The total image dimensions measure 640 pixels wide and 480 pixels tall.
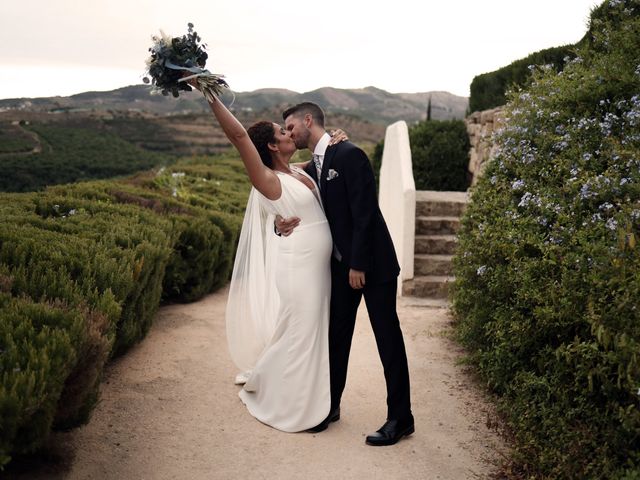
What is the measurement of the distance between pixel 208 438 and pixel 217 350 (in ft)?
5.95

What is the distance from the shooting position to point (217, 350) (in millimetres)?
5809

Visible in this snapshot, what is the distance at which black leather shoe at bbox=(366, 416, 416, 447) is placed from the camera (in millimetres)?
3996

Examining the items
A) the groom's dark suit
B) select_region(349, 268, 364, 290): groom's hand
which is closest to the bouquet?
the groom's dark suit

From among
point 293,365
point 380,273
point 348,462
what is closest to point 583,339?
point 380,273

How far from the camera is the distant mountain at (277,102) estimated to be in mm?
33031

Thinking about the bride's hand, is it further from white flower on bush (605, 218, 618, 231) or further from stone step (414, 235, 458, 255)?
stone step (414, 235, 458, 255)

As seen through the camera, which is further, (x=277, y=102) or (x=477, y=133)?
(x=277, y=102)

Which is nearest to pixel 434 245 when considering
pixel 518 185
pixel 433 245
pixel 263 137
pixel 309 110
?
pixel 433 245

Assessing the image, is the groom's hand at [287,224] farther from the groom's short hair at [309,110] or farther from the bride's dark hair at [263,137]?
the groom's short hair at [309,110]

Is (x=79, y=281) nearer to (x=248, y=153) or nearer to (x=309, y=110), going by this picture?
(x=248, y=153)

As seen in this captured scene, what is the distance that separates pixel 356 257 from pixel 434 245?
4.58m

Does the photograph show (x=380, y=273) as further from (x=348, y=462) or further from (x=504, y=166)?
(x=504, y=166)

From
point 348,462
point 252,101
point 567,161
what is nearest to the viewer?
point 348,462

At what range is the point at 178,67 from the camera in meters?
3.58
